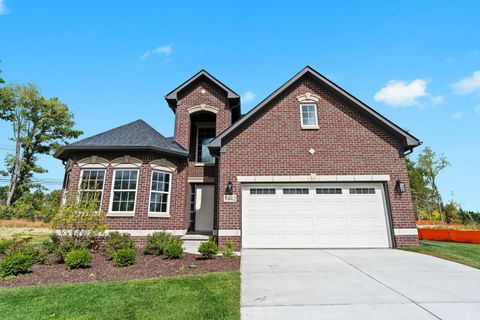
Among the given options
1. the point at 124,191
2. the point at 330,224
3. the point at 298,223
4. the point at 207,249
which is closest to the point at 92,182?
the point at 124,191

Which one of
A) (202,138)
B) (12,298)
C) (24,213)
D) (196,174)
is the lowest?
(12,298)

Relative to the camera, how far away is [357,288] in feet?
16.9

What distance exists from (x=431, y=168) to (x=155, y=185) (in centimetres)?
3834

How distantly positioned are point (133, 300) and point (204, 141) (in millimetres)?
10738

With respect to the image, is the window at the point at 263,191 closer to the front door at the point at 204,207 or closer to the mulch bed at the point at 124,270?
the mulch bed at the point at 124,270

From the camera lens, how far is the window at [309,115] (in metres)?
11.2

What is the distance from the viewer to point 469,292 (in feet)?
16.2

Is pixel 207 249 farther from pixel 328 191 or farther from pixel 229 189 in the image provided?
pixel 328 191

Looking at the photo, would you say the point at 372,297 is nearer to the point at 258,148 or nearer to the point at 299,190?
the point at 299,190

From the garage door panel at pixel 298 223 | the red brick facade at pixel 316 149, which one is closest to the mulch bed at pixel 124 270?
the red brick facade at pixel 316 149

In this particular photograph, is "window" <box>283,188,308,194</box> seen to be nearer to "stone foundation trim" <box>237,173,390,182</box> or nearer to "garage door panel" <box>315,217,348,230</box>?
"stone foundation trim" <box>237,173,390,182</box>

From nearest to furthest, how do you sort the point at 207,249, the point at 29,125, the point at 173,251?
1. the point at 207,249
2. the point at 173,251
3. the point at 29,125

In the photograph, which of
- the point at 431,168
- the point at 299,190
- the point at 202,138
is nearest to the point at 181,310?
the point at 299,190

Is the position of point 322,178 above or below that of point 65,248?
above
